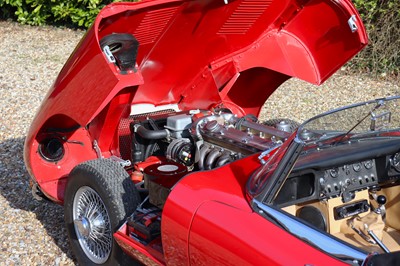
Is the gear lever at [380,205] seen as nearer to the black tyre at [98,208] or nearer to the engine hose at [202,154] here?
the engine hose at [202,154]

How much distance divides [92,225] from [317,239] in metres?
2.07

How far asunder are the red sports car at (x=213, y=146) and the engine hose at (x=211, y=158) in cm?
1

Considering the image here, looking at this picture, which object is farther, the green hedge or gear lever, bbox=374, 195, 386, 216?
the green hedge

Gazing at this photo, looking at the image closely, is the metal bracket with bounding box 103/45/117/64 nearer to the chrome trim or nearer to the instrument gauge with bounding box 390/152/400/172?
the chrome trim

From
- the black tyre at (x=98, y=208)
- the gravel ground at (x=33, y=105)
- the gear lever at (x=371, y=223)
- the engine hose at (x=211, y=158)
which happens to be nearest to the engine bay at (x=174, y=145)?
the engine hose at (x=211, y=158)

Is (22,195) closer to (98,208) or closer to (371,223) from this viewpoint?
(98,208)

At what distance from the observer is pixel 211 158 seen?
4.63m

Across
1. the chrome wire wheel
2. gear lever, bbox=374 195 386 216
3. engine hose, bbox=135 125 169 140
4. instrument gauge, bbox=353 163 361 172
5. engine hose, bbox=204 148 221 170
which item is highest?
instrument gauge, bbox=353 163 361 172

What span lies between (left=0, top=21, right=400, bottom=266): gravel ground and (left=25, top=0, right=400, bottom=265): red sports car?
1.59 ft

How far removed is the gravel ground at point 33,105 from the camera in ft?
17.2

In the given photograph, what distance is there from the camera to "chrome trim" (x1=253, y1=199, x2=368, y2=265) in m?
2.76

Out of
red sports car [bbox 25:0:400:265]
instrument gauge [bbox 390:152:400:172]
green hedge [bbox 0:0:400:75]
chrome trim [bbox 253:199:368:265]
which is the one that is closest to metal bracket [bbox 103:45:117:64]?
red sports car [bbox 25:0:400:265]

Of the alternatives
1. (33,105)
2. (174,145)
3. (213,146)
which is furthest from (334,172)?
(33,105)

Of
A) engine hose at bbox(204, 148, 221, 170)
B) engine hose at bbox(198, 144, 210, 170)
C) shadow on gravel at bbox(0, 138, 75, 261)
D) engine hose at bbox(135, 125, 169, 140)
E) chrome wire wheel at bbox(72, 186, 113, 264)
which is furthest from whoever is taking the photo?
shadow on gravel at bbox(0, 138, 75, 261)
